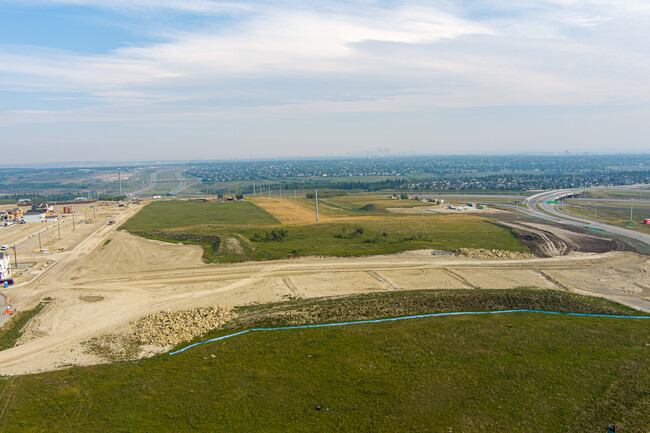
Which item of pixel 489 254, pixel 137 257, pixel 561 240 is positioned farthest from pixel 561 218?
pixel 137 257

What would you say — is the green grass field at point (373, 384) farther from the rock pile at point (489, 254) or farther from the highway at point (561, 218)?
the highway at point (561, 218)

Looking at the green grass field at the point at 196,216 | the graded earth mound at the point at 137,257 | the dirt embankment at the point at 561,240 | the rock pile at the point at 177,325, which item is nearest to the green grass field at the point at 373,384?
the rock pile at the point at 177,325

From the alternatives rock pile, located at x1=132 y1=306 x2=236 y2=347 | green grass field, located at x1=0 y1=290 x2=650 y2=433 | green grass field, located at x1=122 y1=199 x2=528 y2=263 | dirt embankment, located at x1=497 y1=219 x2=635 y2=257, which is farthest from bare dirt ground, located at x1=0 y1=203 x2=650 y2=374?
green grass field, located at x1=0 y1=290 x2=650 y2=433

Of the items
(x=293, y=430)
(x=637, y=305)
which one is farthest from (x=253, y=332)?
(x=637, y=305)

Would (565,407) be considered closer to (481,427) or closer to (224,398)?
(481,427)

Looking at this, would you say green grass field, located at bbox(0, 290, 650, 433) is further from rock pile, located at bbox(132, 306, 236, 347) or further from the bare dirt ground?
the bare dirt ground

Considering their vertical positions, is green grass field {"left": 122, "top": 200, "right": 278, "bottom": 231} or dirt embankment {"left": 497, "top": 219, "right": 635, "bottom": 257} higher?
green grass field {"left": 122, "top": 200, "right": 278, "bottom": 231}

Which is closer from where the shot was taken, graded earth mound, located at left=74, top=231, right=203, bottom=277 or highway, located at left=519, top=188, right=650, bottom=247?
graded earth mound, located at left=74, top=231, right=203, bottom=277
